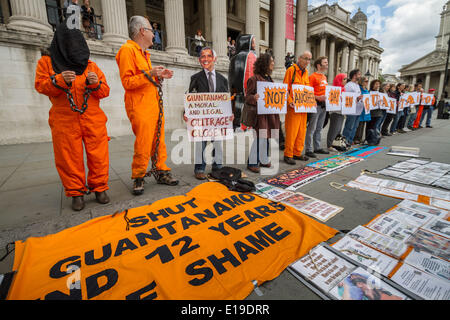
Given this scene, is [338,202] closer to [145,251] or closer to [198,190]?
[198,190]

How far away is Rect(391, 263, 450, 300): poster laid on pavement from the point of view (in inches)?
44.8

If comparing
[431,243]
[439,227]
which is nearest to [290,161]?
[439,227]

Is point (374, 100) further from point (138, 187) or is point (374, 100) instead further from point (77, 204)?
point (77, 204)

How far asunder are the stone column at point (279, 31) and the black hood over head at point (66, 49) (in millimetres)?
13183

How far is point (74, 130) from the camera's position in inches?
84.0

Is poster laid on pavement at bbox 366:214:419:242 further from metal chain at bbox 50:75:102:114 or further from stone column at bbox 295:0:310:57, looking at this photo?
stone column at bbox 295:0:310:57

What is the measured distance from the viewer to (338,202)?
7.75 ft

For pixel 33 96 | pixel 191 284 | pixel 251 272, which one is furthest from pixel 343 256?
pixel 33 96

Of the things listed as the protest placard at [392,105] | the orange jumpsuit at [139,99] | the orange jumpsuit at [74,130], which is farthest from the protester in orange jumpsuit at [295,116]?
the protest placard at [392,105]

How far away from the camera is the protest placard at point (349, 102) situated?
15.8 feet

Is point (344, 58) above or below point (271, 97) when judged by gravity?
above

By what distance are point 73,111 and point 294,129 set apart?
334 centimetres

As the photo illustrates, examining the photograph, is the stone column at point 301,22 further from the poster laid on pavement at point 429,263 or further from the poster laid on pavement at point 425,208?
the poster laid on pavement at point 429,263

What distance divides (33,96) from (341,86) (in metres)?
8.96
